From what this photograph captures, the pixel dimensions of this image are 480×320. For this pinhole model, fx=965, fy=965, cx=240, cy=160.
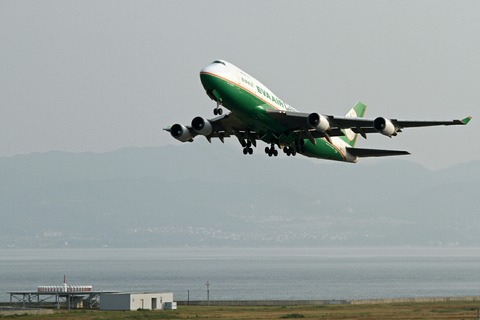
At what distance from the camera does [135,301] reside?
4764 inches

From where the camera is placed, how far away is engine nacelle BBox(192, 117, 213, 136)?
82688mm

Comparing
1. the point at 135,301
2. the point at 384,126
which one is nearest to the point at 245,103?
the point at 384,126

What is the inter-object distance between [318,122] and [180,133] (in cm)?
1268

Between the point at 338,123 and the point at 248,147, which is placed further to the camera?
the point at 248,147

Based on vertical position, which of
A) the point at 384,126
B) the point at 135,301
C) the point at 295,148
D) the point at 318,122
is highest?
the point at 318,122

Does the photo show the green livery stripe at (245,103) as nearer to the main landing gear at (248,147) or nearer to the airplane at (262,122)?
the airplane at (262,122)

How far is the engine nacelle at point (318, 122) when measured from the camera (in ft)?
259

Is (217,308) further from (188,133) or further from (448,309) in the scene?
(188,133)

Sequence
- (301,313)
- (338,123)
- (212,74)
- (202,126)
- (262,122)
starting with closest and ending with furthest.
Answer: (212,74) → (262,122) → (338,123) → (202,126) → (301,313)

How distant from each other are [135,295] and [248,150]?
42.8 meters

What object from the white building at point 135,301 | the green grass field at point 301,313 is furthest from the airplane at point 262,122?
the white building at point 135,301

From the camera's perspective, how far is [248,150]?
84250mm

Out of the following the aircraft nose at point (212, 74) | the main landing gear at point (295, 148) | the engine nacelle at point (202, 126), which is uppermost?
the aircraft nose at point (212, 74)

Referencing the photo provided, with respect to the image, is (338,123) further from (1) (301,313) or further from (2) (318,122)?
(1) (301,313)
